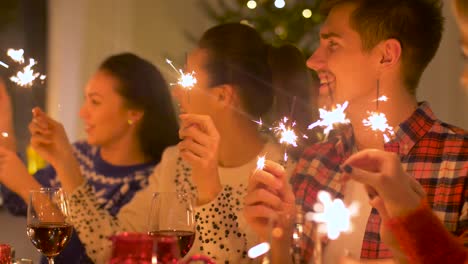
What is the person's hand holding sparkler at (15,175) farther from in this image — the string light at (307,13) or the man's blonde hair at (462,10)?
the man's blonde hair at (462,10)

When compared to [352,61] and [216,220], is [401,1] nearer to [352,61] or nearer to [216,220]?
[352,61]

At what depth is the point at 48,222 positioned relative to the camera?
1441 millimetres

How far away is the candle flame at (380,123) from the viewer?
183 cm

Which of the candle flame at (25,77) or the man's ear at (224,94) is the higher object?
the candle flame at (25,77)

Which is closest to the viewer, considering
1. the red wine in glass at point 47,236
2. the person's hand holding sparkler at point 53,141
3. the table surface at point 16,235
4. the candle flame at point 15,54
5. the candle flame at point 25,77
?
the red wine in glass at point 47,236

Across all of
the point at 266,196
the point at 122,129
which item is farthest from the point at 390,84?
the point at 122,129

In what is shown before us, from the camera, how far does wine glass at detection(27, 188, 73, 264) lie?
4.68ft

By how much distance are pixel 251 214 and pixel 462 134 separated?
585mm

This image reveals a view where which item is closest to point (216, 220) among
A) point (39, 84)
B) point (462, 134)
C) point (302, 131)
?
point (302, 131)

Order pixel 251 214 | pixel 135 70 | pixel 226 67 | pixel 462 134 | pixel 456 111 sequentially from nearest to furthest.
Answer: pixel 251 214 → pixel 462 134 → pixel 226 67 → pixel 456 111 → pixel 135 70

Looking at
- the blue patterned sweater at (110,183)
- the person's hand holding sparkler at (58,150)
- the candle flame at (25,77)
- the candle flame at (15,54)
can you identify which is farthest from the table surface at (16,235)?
the person's hand holding sparkler at (58,150)

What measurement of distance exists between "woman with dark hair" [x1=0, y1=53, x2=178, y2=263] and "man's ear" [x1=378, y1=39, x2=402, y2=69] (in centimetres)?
120

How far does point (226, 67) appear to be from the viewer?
2217mm

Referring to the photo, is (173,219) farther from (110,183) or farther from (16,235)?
(16,235)
